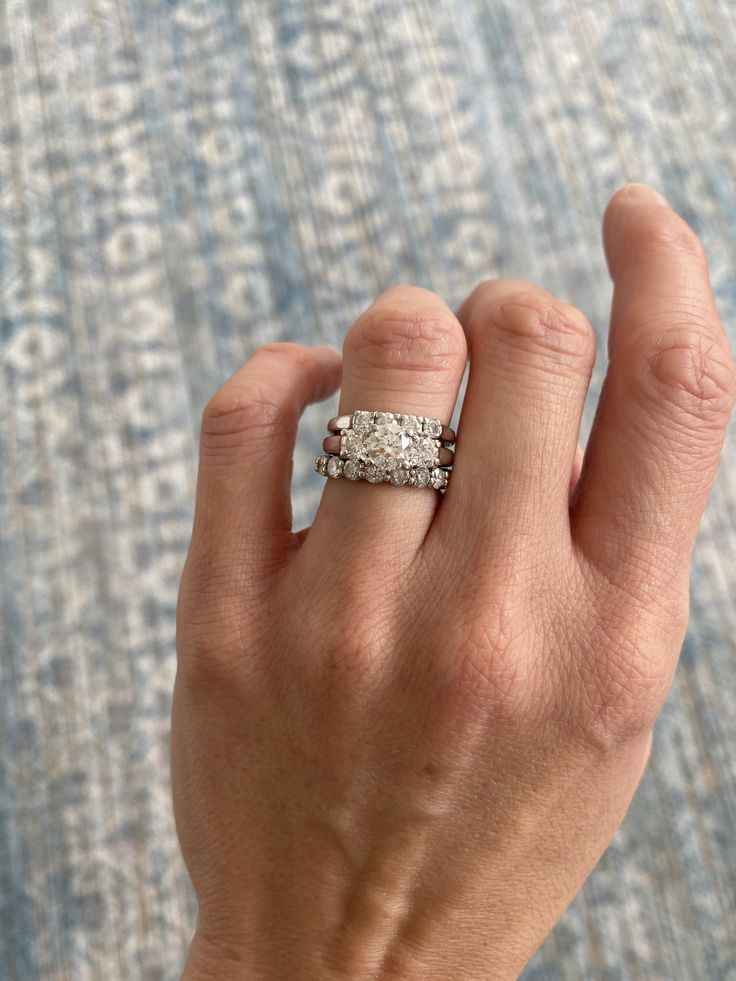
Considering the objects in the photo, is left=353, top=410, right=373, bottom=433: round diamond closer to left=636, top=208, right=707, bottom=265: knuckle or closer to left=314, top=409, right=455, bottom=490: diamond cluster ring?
left=314, top=409, right=455, bottom=490: diamond cluster ring

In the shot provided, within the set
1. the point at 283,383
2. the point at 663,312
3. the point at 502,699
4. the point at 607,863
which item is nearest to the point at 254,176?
the point at 283,383

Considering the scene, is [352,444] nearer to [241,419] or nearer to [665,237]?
[241,419]

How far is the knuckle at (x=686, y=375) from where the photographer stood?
1.78 feet

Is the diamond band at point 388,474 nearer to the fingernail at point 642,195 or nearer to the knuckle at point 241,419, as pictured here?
the knuckle at point 241,419

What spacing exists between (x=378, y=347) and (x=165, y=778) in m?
0.41

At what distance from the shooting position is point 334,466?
55cm

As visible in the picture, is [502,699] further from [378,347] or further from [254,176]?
[254,176]

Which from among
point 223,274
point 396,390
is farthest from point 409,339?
point 223,274

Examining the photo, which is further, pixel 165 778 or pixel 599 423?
pixel 165 778

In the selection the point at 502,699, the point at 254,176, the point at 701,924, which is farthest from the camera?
the point at 254,176

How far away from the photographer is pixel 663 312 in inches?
22.0

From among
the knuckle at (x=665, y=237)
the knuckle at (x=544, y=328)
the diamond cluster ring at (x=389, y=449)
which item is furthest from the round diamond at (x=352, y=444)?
the knuckle at (x=665, y=237)

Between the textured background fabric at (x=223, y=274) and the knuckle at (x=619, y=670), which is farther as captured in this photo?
the textured background fabric at (x=223, y=274)

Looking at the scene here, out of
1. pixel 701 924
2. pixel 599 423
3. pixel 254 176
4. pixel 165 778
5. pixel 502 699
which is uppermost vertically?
pixel 254 176
